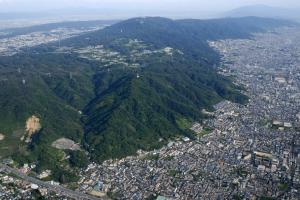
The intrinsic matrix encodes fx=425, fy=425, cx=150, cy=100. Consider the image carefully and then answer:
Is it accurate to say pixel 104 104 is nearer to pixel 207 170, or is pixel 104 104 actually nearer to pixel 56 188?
pixel 207 170

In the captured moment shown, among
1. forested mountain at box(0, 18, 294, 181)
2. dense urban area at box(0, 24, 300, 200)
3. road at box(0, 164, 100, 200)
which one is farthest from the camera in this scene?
forested mountain at box(0, 18, 294, 181)

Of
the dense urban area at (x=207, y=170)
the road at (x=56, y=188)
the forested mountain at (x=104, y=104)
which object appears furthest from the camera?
the forested mountain at (x=104, y=104)

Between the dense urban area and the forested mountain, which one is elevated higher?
the forested mountain

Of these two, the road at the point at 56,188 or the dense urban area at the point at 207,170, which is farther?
the dense urban area at the point at 207,170

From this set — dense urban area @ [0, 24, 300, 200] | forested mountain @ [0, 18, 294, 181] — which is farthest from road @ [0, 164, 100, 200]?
forested mountain @ [0, 18, 294, 181]

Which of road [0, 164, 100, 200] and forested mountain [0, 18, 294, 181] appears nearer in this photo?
road [0, 164, 100, 200]

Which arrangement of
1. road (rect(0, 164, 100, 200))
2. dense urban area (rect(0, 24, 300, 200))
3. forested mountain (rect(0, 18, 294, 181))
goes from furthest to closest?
1. forested mountain (rect(0, 18, 294, 181))
2. dense urban area (rect(0, 24, 300, 200))
3. road (rect(0, 164, 100, 200))

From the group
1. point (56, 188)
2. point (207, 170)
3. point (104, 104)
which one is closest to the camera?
point (56, 188)

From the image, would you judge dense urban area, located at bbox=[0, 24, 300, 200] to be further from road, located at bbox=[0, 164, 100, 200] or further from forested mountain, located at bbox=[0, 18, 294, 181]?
forested mountain, located at bbox=[0, 18, 294, 181]

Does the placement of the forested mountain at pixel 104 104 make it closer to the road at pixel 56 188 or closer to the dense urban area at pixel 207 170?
the road at pixel 56 188

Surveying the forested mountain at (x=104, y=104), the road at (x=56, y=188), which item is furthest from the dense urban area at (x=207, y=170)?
the forested mountain at (x=104, y=104)

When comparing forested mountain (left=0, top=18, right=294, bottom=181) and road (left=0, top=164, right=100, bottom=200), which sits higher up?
forested mountain (left=0, top=18, right=294, bottom=181)

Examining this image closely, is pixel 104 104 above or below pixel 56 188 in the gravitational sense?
above

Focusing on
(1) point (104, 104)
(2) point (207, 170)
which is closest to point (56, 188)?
(2) point (207, 170)
